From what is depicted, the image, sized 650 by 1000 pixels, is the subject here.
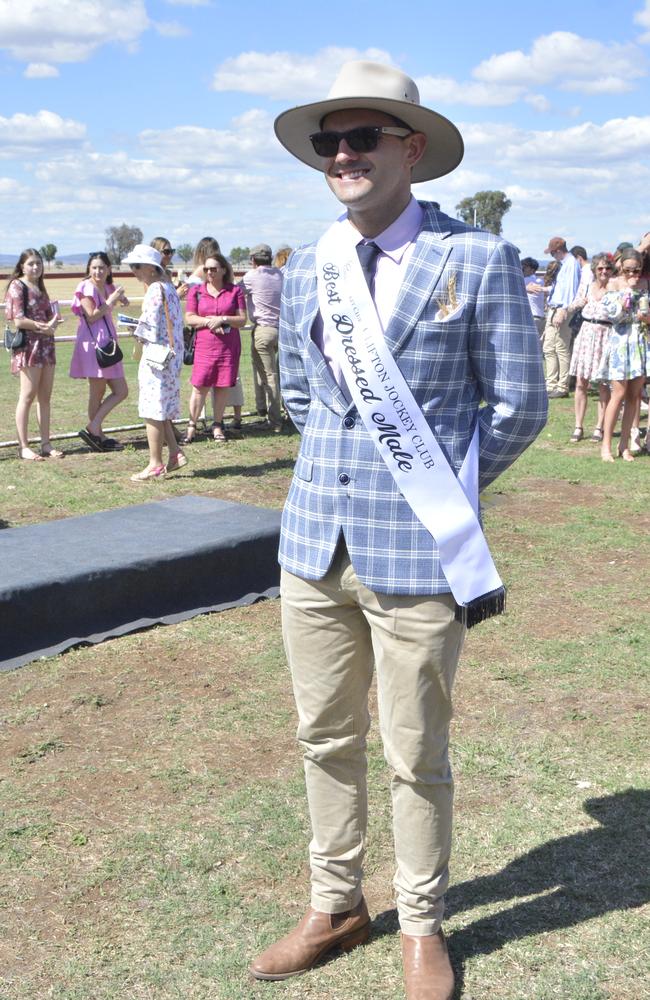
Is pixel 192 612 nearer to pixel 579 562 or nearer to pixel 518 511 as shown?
pixel 579 562

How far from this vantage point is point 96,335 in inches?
415

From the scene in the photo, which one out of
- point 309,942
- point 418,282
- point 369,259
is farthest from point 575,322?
point 309,942

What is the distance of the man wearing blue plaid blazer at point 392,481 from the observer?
8.66 ft

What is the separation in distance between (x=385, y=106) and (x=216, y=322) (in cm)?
823

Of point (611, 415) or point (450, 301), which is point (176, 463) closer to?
point (611, 415)

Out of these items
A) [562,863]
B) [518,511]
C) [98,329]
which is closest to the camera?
[562,863]

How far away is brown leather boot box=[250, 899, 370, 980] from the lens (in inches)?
115

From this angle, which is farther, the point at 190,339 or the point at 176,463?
the point at 190,339

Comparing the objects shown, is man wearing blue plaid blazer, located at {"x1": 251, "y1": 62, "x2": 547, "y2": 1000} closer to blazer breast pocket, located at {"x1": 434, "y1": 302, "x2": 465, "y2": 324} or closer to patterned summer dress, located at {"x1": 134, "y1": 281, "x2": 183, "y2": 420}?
blazer breast pocket, located at {"x1": 434, "y1": 302, "x2": 465, "y2": 324}

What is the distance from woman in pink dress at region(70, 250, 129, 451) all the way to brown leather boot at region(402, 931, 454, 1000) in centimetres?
841

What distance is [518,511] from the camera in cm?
855

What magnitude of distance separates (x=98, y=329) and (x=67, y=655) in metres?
5.92

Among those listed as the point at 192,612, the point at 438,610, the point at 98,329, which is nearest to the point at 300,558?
the point at 438,610

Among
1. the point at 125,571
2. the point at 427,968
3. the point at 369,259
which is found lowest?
the point at 427,968
